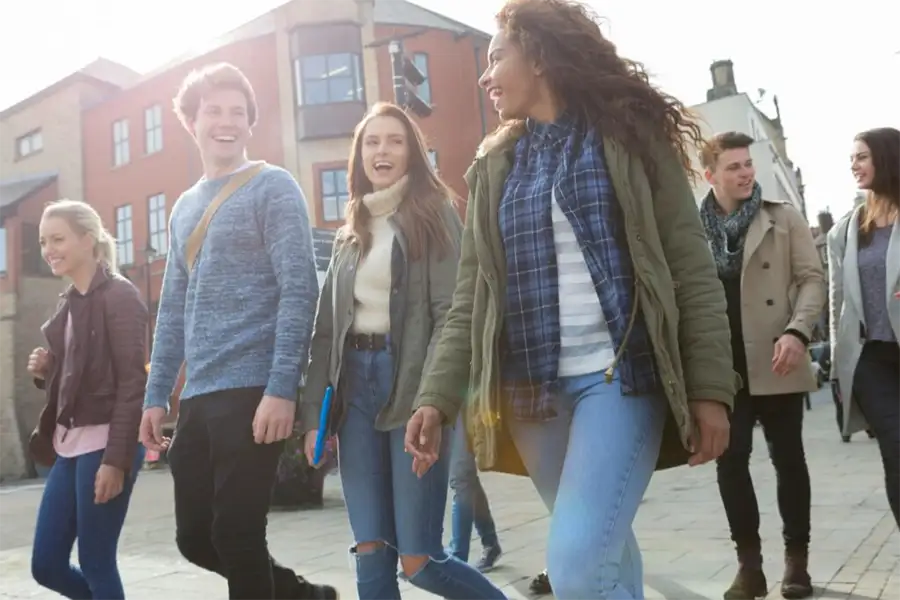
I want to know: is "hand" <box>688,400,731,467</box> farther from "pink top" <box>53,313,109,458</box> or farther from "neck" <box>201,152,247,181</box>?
"pink top" <box>53,313,109,458</box>

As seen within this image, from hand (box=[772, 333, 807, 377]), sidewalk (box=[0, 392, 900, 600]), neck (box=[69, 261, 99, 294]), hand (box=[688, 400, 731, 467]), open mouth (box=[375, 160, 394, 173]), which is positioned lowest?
sidewalk (box=[0, 392, 900, 600])

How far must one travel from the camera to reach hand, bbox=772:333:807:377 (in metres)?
3.70

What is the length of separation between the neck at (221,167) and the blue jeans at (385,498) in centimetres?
81

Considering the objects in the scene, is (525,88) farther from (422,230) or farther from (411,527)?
(411,527)

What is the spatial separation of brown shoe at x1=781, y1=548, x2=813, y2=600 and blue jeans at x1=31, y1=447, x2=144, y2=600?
2776 mm

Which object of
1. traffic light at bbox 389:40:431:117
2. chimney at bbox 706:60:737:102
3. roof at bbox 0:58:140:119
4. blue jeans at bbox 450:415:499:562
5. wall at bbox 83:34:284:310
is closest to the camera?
blue jeans at bbox 450:415:499:562

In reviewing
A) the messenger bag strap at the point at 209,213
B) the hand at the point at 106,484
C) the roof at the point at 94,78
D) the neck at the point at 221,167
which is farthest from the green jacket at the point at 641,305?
the roof at the point at 94,78

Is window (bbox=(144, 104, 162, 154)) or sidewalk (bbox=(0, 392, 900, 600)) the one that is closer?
sidewalk (bbox=(0, 392, 900, 600))

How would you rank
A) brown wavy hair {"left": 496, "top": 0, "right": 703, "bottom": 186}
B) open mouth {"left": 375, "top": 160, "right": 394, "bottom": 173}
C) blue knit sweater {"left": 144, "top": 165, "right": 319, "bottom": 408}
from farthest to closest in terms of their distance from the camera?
open mouth {"left": 375, "top": 160, "right": 394, "bottom": 173} → blue knit sweater {"left": 144, "top": 165, "right": 319, "bottom": 408} → brown wavy hair {"left": 496, "top": 0, "right": 703, "bottom": 186}

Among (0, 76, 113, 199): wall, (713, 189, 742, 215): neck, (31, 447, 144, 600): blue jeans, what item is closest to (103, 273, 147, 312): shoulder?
(31, 447, 144, 600): blue jeans

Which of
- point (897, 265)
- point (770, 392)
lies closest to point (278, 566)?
point (770, 392)

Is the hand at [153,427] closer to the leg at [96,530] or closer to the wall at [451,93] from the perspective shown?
the leg at [96,530]

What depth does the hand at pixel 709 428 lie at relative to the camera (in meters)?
2.04

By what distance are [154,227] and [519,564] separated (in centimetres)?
2377
